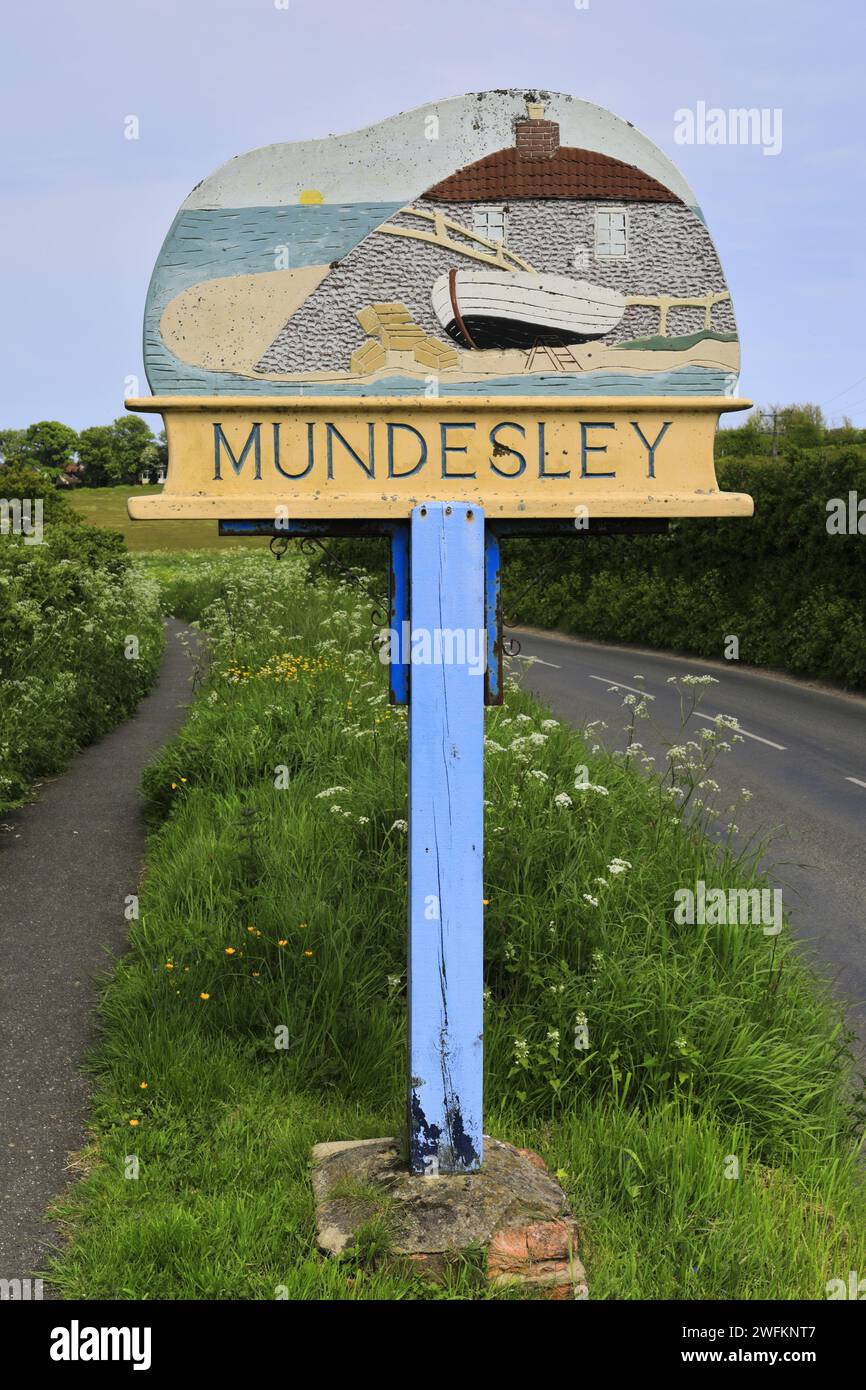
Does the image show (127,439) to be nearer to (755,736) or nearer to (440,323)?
(755,736)

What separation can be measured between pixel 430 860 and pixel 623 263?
1950 mm

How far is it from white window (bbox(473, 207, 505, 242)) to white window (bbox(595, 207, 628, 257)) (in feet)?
0.97

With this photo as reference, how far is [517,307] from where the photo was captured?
11.5 feet

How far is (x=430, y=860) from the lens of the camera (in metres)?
3.48

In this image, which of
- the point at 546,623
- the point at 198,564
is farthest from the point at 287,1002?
the point at 198,564

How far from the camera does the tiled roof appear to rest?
3480mm

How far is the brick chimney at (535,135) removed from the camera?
345 centimetres

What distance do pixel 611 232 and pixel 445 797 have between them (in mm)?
1830

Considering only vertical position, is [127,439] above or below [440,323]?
above

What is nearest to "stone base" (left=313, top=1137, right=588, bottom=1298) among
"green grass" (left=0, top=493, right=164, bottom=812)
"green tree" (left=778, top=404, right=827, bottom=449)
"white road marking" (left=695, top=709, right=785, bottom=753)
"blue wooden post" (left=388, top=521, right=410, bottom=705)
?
"blue wooden post" (left=388, top=521, right=410, bottom=705)

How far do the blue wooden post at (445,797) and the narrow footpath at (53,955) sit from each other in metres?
1.52
